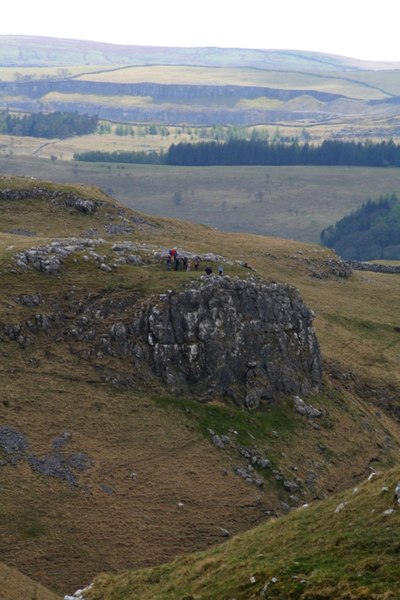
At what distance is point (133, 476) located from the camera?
55.9 metres

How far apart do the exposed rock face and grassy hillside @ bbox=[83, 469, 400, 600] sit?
2208cm

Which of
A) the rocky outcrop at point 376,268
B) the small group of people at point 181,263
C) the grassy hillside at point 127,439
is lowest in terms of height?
the rocky outcrop at point 376,268

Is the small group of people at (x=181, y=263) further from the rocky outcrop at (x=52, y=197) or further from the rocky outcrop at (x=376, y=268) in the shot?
the rocky outcrop at (x=376, y=268)

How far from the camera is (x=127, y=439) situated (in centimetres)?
5853

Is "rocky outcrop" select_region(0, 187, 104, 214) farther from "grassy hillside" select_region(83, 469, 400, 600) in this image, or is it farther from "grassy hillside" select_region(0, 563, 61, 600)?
"grassy hillside" select_region(0, 563, 61, 600)

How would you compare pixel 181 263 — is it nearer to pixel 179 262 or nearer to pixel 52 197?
pixel 179 262

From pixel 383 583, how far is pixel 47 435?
29427mm

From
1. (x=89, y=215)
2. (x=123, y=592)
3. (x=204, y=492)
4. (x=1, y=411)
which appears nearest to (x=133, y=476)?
(x=204, y=492)

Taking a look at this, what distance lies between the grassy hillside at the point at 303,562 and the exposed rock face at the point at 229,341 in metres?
22.1

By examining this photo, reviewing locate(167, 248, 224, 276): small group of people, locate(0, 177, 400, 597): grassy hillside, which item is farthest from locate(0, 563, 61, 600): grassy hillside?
locate(167, 248, 224, 276): small group of people

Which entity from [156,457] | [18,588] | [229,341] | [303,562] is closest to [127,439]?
[156,457]

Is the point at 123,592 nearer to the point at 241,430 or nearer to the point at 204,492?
the point at 204,492

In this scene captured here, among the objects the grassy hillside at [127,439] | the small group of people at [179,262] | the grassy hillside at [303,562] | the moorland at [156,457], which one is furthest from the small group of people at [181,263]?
the grassy hillside at [303,562]

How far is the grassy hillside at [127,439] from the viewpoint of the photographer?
167 ft
